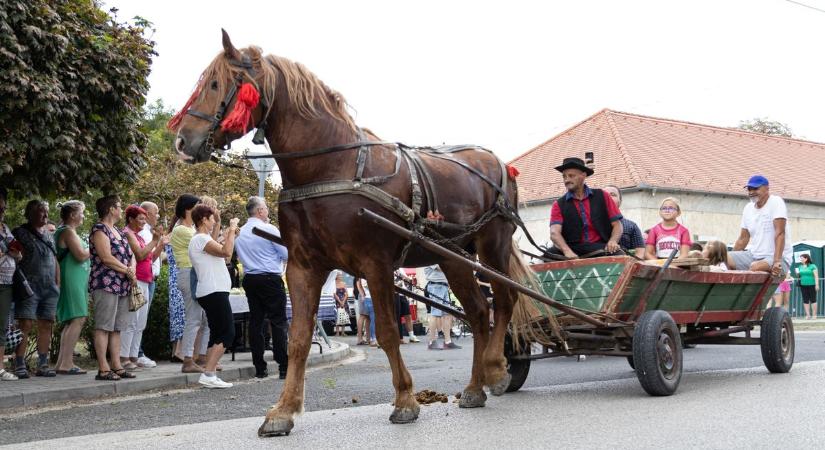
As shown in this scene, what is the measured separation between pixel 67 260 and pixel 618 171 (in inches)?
1001

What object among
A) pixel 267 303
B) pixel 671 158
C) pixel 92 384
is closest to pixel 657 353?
pixel 267 303

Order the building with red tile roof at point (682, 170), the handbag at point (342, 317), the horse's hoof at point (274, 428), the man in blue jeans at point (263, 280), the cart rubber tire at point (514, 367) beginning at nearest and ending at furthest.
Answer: the horse's hoof at point (274, 428) → the cart rubber tire at point (514, 367) → the man in blue jeans at point (263, 280) → the handbag at point (342, 317) → the building with red tile roof at point (682, 170)

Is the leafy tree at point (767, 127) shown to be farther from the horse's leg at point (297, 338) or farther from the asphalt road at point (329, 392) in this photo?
the horse's leg at point (297, 338)

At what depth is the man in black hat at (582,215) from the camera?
8.61 metres

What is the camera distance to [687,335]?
8.78m

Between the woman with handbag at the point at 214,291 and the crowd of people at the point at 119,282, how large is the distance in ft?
0.03

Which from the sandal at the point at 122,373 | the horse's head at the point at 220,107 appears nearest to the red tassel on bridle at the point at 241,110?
the horse's head at the point at 220,107

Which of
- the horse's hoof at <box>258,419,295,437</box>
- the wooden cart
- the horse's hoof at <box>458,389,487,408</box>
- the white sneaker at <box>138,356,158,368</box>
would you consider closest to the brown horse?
the horse's hoof at <box>258,419,295,437</box>

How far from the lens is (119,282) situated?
10.6m

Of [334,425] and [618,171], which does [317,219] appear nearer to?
[334,425]

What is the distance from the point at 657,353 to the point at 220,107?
3.74 metres

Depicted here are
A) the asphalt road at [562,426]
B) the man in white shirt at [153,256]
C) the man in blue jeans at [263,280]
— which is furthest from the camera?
the man in white shirt at [153,256]

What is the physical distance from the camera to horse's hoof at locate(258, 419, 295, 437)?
6.01 meters

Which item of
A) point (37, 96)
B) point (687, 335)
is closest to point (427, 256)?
point (687, 335)
